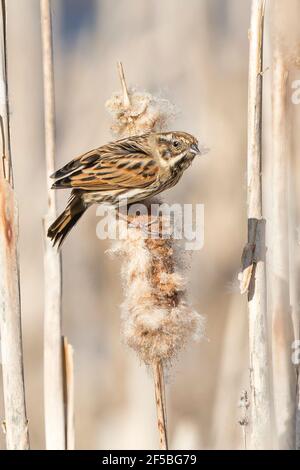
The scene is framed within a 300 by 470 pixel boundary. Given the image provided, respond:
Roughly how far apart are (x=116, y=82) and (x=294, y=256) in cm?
158

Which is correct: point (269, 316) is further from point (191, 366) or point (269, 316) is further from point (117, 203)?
point (191, 366)

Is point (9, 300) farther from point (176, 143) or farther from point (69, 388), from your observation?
point (176, 143)

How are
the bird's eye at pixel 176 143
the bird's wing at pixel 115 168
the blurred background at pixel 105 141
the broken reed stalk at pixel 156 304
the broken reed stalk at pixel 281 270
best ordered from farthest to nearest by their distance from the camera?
the blurred background at pixel 105 141 < the bird's eye at pixel 176 143 < the bird's wing at pixel 115 168 < the broken reed stalk at pixel 281 270 < the broken reed stalk at pixel 156 304

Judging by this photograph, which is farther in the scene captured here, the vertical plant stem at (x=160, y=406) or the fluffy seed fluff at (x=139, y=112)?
the fluffy seed fluff at (x=139, y=112)

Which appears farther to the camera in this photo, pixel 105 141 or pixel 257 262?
pixel 105 141

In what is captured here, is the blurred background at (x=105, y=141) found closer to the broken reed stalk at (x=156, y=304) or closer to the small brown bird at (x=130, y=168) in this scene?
the small brown bird at (x=130, y=168)

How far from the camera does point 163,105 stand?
298 centimetres

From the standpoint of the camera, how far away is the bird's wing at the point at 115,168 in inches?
126

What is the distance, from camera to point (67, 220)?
3.02m

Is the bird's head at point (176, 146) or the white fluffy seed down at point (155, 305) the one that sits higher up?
the bird's head at point (176, 146)

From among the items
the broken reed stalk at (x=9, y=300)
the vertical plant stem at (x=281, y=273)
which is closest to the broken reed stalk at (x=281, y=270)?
the vertical plant stem at (x=281, y=273)

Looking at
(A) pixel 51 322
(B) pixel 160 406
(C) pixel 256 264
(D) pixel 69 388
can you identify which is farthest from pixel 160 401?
(C) pixel 256 264

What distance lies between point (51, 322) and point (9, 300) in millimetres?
155
